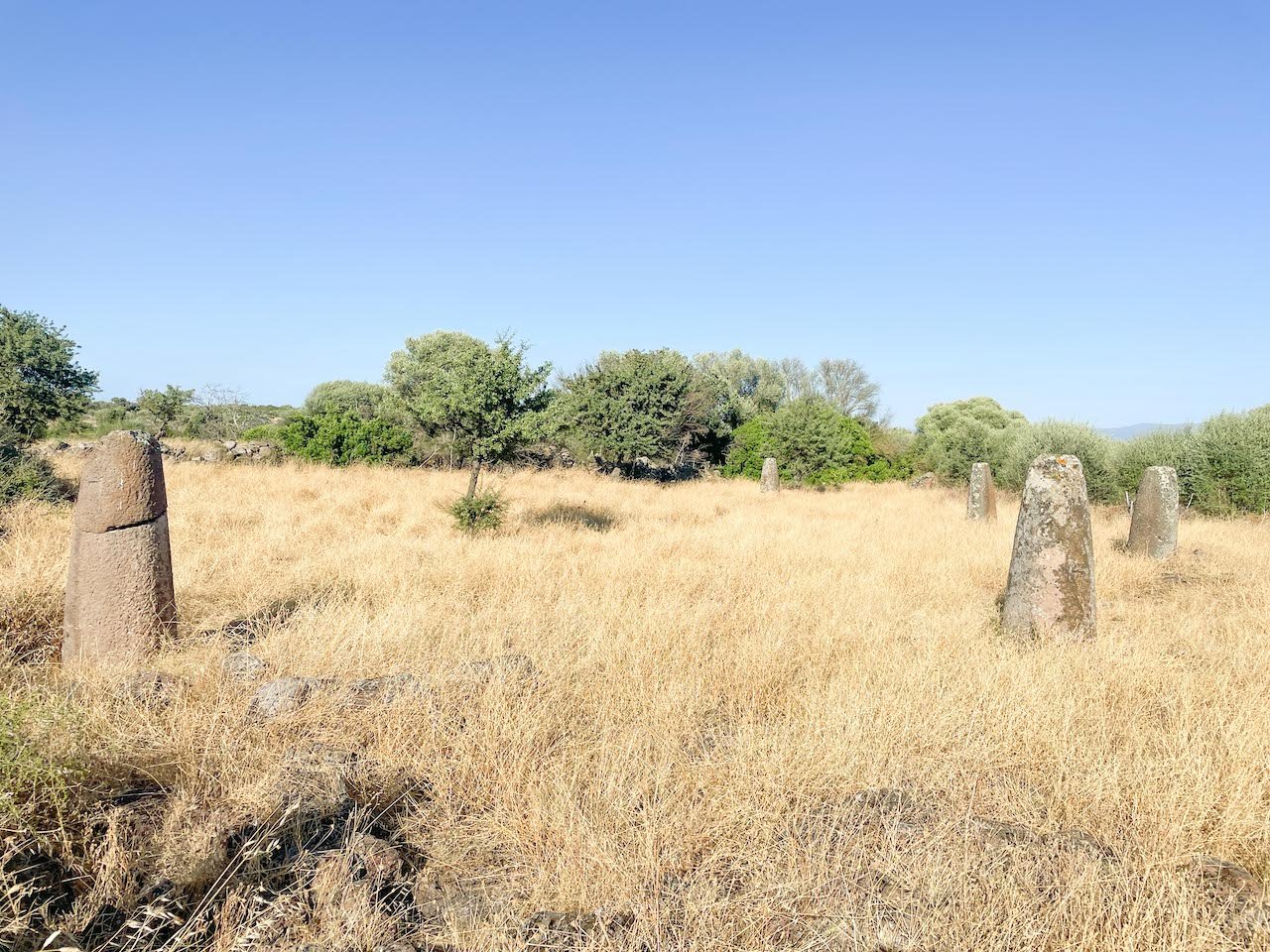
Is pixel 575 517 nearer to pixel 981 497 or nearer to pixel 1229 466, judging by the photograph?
pixel 981 497

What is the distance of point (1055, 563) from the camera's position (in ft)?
21.0

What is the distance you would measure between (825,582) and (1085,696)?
3.49m

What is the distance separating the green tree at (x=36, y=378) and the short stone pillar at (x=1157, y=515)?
2351 centimetres

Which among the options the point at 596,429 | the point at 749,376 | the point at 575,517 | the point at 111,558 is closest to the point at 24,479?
the point at 111,558

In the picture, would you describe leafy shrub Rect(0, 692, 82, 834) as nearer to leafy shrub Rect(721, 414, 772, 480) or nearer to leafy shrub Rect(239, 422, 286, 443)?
leafy shrub Rect(239, 422, 286, 443)

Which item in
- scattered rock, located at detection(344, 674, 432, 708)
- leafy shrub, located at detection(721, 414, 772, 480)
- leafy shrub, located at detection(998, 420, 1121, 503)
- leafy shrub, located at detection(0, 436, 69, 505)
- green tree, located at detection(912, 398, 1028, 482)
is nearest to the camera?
scattered rock, located at detection(344, 674, 432, 708)

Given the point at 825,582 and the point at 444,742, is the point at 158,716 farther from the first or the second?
the point at 825,582

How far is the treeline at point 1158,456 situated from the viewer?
1523 cm

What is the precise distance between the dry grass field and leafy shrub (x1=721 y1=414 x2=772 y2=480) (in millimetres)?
20019

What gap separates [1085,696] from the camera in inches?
187

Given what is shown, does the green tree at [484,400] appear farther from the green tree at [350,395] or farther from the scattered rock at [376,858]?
the green tree at [350,395]

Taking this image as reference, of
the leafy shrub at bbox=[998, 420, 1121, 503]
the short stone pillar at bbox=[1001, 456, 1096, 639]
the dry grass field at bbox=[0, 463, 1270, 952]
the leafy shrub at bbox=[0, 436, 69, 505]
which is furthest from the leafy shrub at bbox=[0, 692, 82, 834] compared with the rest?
the leafy shrub at bbox=[998, 420, 1121, 503]

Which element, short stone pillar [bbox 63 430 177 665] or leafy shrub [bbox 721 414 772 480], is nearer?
short stone pillar [bbox 63 430 177 665]

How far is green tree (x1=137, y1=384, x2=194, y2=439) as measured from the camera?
21.9m
